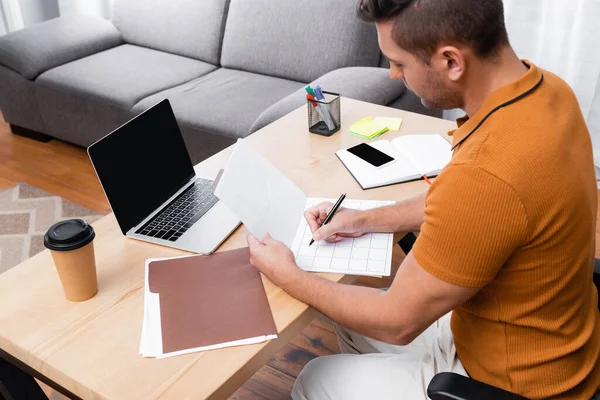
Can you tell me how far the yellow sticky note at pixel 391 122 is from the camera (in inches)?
70.7

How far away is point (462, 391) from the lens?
37.8 inches

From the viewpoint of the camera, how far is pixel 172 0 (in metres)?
3.46

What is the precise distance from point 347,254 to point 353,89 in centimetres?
132

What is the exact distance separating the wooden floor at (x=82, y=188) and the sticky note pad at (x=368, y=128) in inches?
24.4

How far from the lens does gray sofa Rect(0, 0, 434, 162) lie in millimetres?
2744

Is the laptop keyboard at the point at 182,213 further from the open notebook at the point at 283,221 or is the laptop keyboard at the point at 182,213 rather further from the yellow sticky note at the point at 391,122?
the yellow sticky note at the point at 391,122

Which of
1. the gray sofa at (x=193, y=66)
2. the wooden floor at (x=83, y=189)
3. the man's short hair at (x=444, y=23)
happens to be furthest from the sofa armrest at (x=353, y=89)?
the man's short hair at (x=444, y=23)

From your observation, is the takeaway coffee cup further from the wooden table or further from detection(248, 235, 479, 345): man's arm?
detection(248, 235, 479, 345): man's arm

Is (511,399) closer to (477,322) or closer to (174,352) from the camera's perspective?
(477,322)

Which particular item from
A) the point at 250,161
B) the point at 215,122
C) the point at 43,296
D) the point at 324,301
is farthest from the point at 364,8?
the point at 215,122

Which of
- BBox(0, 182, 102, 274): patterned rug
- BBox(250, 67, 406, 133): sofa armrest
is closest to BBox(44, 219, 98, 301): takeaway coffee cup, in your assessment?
BBox(250, 67, 406, 133): sofa armrest

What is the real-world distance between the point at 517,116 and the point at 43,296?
91cm

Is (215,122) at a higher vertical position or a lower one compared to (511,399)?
lower

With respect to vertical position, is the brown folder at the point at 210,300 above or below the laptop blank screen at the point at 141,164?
below
